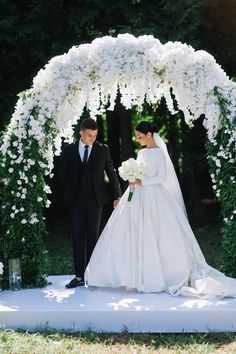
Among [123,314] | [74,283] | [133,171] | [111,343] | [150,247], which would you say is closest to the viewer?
[111,343]

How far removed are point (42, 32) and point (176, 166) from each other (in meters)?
4.65

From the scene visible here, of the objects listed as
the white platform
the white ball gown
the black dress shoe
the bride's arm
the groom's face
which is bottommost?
the white platform

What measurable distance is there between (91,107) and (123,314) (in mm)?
2553

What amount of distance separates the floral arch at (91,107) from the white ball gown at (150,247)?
545 millimetres

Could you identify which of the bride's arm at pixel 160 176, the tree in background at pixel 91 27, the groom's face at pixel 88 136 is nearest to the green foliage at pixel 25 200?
the groom's face at pixel 88 136

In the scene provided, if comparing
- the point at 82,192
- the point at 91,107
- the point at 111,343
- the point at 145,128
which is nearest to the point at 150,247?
the point at 82,192

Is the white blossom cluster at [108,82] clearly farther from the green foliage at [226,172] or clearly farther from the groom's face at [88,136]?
the groom's face at [88,136]

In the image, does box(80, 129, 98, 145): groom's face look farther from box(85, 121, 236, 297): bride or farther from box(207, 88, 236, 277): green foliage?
box(207, 88, 236, 277): green foliage

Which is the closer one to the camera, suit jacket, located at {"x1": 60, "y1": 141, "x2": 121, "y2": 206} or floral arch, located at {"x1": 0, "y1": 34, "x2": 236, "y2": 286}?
floral arch, located at {"x1": 0, "y1": 34, "x2": 236, "y2": 286}

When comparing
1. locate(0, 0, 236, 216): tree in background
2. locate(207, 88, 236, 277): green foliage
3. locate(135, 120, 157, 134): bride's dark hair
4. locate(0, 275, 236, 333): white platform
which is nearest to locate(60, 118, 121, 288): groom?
locate(135, 120, 157, 134): bride's dark hair

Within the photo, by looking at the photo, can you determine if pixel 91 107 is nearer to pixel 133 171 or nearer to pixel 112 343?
pixel 133 171

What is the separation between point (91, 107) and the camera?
23.5 feet

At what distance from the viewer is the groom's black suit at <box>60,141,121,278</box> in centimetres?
707

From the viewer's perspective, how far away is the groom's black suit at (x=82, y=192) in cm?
707
